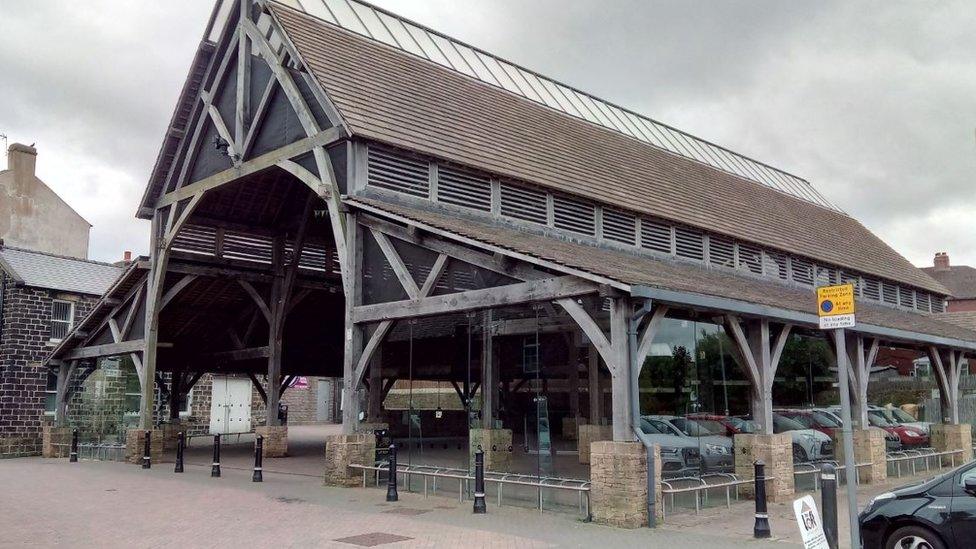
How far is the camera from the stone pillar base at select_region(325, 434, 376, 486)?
1501 cm

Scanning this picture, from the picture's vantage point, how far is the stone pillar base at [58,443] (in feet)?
82.5

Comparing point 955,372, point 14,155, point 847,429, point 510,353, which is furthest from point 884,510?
point 14,155

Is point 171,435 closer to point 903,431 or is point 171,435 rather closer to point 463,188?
point 463,188

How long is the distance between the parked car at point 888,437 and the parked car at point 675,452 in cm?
525

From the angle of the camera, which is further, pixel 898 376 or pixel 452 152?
pixel 898 376

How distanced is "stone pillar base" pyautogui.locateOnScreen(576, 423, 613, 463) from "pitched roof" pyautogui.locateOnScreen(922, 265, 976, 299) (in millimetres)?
59253

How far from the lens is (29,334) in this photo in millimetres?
26609

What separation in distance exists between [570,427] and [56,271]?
2236cm

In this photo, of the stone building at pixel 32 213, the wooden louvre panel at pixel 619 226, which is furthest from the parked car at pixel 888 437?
the stone building at pixel 32 213

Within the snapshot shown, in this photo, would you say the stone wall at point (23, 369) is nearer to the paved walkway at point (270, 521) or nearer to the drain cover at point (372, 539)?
the paved walkway at point (270, 521)

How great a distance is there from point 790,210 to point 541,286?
66.7 feet

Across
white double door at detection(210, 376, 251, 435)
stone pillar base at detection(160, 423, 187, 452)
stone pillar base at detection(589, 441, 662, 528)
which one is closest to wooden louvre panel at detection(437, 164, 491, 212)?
stone pillar base at detection(589, 441, 662, 528)

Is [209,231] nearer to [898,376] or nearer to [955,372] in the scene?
[898,376]

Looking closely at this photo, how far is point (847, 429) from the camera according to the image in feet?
22.4
